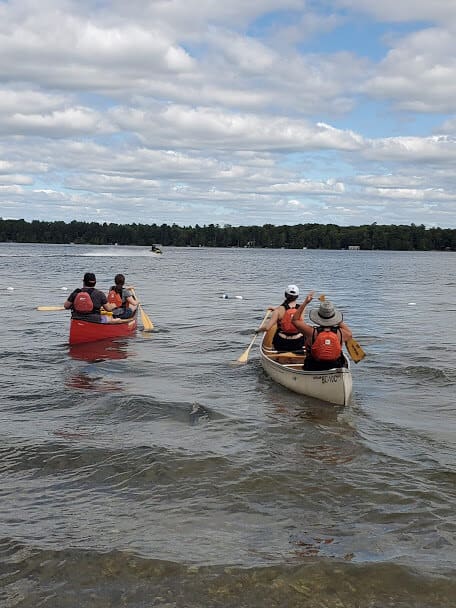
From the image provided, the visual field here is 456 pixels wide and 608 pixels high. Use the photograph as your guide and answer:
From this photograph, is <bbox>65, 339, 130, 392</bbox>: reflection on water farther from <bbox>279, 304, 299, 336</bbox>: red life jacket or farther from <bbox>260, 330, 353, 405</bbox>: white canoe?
<bbox>279, 304, 299, 336</bbox>: red life jacket

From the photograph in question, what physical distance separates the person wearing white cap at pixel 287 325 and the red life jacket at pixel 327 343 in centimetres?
189

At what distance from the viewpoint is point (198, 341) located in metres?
19.3

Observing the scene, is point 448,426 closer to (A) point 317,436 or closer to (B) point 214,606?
(A) point 317,436

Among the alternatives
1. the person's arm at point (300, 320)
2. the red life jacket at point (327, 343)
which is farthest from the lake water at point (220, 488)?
the person's arm at point (300, 320)

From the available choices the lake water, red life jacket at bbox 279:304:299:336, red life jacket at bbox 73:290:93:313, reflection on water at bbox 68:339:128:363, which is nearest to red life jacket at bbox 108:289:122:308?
reflection on water at bbox 68:339:128:363

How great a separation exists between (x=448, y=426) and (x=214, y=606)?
6.16 m

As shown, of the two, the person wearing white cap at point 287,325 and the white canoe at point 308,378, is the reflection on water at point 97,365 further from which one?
the person wearing white cap at point 287,325

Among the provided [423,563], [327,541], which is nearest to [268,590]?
[327,541]

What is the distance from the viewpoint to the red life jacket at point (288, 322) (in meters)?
13.3

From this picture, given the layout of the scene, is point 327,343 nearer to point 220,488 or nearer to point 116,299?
point 220,488

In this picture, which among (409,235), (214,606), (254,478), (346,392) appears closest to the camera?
(214,606)

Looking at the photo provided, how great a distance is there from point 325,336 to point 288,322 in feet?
8.39

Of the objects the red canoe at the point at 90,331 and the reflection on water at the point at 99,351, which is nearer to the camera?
the reflection on water at the point at 99,351

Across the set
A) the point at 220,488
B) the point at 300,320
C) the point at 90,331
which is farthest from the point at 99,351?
the point at 220,488
